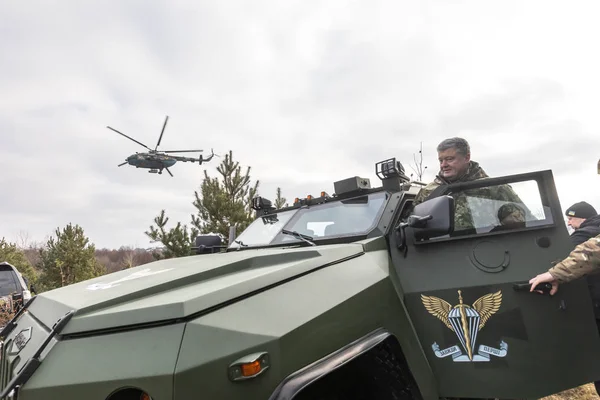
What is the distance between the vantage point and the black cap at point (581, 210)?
3.36 metres

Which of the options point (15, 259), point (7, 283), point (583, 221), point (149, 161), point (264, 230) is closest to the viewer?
point (583, 221)

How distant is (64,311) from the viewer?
1740 mm

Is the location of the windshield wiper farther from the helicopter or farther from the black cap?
the helicopter

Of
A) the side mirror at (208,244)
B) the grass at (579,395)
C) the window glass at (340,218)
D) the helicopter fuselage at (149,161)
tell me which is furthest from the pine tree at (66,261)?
the grass at (579,395)

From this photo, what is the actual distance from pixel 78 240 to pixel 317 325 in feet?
48.0

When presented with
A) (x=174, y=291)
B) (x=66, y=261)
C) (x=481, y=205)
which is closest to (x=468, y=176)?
(x=481, y=205)

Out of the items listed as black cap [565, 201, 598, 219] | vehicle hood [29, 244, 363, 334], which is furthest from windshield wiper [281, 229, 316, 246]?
black cap [565, 201, 598, 219]

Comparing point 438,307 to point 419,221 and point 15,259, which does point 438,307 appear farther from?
point 15,259

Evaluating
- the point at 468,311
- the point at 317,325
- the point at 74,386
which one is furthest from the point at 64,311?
the point at 468,311

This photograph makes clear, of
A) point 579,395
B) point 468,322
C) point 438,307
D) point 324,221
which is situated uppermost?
point 324,221

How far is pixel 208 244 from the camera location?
423 cm

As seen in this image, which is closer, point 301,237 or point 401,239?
point 401,239

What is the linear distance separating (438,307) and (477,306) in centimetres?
23

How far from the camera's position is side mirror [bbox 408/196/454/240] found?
2.22 metres
